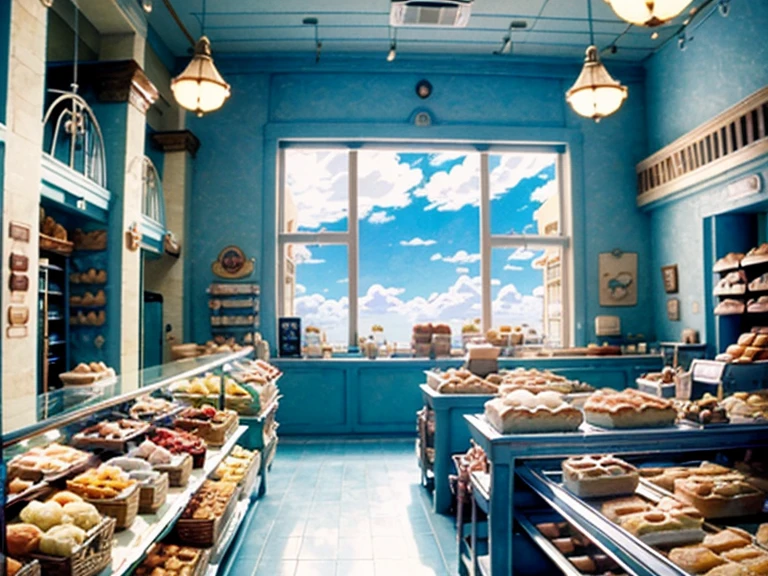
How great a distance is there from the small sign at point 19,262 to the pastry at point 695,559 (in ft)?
15.5

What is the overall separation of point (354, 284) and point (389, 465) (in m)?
3.18

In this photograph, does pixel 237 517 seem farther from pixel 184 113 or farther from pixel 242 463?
pixel 184 113

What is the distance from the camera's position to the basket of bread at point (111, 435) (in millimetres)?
2779

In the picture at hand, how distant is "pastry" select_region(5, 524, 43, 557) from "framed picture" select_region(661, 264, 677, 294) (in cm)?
803

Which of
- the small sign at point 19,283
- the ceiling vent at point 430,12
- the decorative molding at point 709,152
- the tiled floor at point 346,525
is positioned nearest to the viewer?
the tiled floor at point 346,525

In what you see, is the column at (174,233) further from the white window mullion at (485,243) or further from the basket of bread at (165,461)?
the basket of bread at (165,461)

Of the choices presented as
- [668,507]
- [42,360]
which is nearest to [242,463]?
[42,360]

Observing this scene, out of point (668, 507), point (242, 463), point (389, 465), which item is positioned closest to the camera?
point (668, 507)

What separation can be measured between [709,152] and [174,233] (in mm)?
7003

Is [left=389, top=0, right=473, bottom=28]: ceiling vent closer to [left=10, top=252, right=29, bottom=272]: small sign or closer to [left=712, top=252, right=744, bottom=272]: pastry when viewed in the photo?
[left=712, top=252, right=744, bottom=272]: pastry

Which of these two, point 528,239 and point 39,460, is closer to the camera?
point 39,460

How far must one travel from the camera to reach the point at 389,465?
20.9 feet

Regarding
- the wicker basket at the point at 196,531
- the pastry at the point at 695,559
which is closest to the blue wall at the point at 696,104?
the pastry at the point at 695,559

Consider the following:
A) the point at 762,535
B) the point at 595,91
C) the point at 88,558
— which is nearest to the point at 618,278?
the point at 595,91
